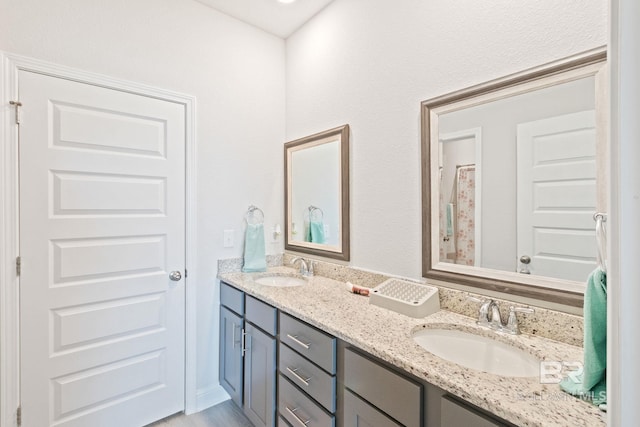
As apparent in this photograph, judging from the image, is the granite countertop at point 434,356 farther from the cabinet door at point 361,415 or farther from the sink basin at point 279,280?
the sink basin at point 279,280

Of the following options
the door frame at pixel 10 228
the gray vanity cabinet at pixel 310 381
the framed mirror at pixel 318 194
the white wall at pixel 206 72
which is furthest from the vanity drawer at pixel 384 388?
the door frame at pixel 10 228

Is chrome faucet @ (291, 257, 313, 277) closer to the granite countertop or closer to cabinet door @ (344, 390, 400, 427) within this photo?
the granite countertop

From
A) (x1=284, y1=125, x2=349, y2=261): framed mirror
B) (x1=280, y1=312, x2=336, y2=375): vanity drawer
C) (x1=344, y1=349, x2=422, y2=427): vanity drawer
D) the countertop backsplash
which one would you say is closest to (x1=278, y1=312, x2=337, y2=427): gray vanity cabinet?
(x1=280, y1=312, x2=336, y2=375): vanity drawer

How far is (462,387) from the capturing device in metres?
0.85

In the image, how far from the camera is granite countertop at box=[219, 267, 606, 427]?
754mm

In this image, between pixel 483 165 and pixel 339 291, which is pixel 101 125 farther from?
pixel 483 165

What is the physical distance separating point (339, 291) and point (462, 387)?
996mm

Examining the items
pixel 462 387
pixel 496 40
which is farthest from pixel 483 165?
pixel 462 387

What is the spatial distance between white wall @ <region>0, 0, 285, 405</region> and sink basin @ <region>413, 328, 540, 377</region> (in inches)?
58.3

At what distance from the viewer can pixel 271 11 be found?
2195mm

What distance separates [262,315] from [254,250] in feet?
2.19

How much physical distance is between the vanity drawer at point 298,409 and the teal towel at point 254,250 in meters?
0.85

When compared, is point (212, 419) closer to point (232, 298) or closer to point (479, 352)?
point (232, 298)

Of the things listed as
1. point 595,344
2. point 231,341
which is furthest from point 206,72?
point 595,344
